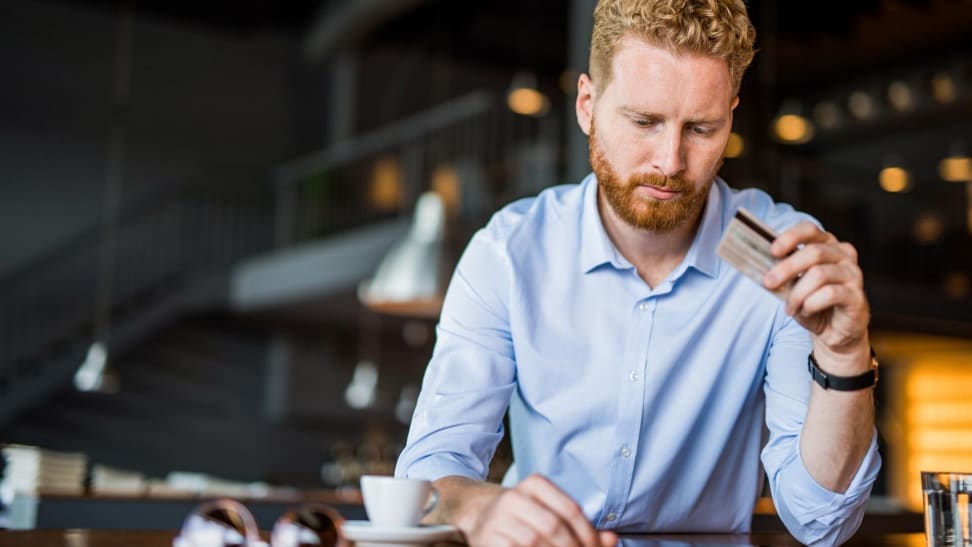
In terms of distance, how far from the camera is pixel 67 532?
1.37 m

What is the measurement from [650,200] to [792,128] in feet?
38.0

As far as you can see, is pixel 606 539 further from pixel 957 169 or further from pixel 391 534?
pixel 957 169

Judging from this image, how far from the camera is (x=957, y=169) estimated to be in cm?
1202

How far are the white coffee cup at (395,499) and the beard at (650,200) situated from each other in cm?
57

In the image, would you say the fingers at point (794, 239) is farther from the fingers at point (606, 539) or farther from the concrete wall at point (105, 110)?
the concrete wall at point (105, 110)

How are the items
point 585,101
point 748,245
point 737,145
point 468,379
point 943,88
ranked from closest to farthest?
1. point 748,245
2. point 468,379
3. point 585,101
4. point 737,145
5. point 943,88

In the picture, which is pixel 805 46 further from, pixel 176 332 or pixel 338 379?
pixel 176 332

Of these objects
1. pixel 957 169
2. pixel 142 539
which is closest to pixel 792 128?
pixel 957 169

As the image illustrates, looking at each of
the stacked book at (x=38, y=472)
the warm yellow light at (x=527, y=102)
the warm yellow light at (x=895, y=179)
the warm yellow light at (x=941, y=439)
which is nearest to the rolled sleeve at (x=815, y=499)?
the stacked book at (x=38, y=472)

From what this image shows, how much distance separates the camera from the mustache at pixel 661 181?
1478mm

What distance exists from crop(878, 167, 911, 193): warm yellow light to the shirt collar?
9.82 m

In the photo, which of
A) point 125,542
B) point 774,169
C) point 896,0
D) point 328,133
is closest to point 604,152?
point 125,542

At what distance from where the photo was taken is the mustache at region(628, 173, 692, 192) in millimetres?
1478

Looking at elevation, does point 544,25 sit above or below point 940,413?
above
